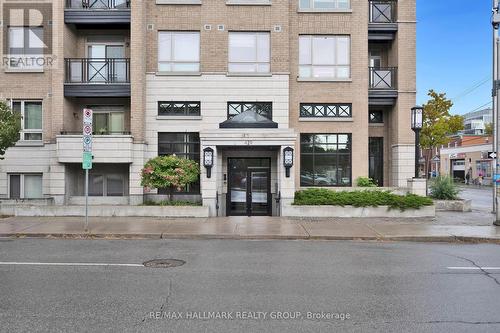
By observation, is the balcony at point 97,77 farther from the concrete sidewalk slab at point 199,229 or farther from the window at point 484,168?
the window at point 484,168

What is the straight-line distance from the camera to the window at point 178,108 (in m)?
19.3

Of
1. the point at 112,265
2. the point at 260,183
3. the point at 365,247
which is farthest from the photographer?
the point at 260,183

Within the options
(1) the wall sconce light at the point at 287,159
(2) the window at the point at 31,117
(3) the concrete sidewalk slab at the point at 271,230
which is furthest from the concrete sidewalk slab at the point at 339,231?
(2) the window at the point at 31,117

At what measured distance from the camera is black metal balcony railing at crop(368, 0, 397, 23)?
67.3 ft

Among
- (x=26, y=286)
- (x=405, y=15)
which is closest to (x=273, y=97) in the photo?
(x=405, y=15)

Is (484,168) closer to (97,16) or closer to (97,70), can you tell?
(97,70)

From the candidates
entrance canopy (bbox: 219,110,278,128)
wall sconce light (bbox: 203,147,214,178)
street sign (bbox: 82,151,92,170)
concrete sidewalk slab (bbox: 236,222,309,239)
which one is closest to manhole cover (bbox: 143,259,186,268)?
concrete sidewalk slab (bbox: 236,222,309,239)

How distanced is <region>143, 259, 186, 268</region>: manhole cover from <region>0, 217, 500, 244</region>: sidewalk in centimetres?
298

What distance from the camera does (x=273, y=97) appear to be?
19203 millimetres

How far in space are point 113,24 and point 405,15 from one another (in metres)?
13.4

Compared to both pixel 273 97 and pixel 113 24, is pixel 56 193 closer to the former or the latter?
pixel 113 24

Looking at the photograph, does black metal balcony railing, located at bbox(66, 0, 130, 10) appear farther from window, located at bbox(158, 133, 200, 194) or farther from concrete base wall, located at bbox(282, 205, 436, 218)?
concrete base wall, located at bbox(282, 205, 436, 218)

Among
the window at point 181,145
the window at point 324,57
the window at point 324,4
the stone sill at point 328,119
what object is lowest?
the window at point 181,145

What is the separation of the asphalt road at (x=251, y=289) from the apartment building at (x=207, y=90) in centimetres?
798
